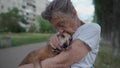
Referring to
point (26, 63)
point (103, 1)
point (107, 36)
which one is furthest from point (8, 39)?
point (26, 63)

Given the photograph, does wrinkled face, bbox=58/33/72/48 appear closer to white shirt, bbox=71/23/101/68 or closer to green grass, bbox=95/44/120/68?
white shirt, bbox=71/23/101/68

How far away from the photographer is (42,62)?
2439 millimetres

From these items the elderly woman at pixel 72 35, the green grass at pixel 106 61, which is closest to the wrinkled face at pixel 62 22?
the elderly woman at pixel 72 35

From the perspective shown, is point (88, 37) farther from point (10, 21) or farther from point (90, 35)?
point (10, 21)

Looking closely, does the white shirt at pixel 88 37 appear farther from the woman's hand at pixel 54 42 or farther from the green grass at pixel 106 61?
the green grass at pixel 106 61

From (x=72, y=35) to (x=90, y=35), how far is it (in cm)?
11

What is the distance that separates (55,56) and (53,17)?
232 mm

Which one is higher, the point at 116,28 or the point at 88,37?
the point at 88,37

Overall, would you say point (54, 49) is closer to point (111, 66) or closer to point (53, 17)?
point (53, 17)

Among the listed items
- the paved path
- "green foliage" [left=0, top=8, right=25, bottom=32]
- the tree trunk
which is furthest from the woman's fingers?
"green foliage" [left=0, top=8, right=25, bottom=32]

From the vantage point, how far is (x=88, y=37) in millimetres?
2475

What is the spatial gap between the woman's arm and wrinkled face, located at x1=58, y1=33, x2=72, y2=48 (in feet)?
0.10

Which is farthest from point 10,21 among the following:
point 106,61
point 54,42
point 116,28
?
point 54,42

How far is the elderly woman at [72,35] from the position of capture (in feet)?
7.95
